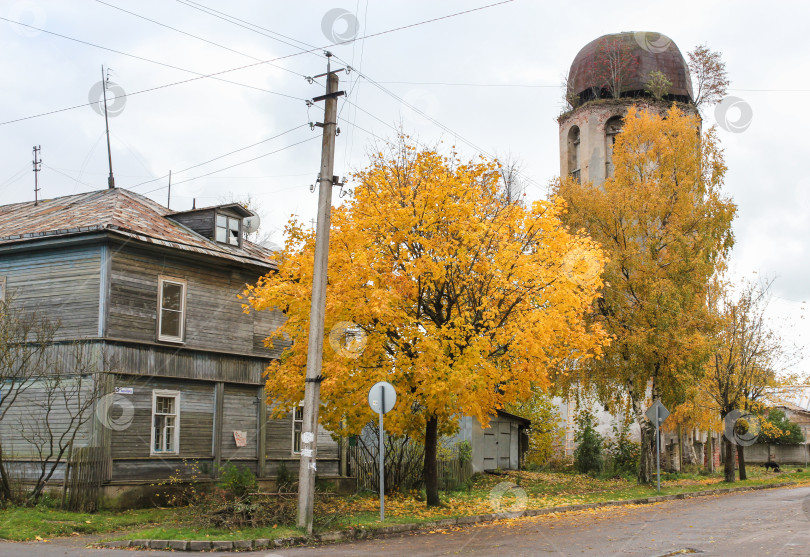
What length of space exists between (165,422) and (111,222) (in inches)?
220

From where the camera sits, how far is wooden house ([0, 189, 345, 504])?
68.0ft

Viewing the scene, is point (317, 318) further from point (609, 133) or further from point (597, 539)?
point (609, 133)

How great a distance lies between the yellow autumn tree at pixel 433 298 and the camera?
18453 mm

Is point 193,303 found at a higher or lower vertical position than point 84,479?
higher

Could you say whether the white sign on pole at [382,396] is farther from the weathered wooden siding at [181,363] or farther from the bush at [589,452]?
the bush at [589,452]

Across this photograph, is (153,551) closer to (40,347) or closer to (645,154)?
(40,347)

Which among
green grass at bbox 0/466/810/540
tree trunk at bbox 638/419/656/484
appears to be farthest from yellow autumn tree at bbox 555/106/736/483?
green grass at bbox 0/466/810/540

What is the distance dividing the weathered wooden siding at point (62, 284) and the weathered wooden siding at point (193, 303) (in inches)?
21.6

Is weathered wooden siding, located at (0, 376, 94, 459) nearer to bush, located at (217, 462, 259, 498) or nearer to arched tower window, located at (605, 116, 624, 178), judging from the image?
bush, located at (217, 462, 259, 498)

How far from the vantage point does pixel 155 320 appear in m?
22.0

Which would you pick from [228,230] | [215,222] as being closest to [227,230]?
[228,230]

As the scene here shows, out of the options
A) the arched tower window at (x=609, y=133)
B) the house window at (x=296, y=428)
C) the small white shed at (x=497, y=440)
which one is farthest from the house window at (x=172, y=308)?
the arched tower window at (x=609, y=133)

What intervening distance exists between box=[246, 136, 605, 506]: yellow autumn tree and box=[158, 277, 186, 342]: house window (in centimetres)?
392

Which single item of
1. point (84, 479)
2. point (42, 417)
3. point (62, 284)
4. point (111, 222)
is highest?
point (111, 222)
